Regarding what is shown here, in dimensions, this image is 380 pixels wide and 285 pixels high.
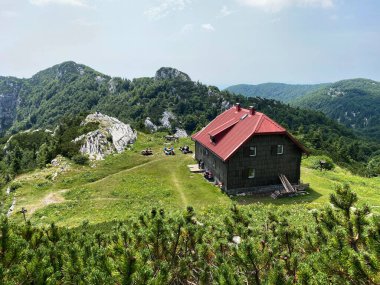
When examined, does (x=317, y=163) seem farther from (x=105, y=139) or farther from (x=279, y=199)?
(x=105, y=139)

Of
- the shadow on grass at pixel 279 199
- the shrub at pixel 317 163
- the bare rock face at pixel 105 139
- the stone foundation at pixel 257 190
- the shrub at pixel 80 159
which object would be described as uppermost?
the bare rock face at pixel 105 139

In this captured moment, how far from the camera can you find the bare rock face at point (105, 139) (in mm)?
53384

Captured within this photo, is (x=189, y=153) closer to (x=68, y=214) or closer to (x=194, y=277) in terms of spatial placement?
(x=68, y=214)

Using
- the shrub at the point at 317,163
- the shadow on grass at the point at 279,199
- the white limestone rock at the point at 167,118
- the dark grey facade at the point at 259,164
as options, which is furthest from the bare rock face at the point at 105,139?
the white limestone rock at the point at 167,118

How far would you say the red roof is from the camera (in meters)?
35.4

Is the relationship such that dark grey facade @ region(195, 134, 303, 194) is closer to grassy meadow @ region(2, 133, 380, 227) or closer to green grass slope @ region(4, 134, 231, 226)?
grassy meadow @ region(2, 133, 380, 227)

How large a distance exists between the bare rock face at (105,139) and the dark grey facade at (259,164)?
79.0 ft

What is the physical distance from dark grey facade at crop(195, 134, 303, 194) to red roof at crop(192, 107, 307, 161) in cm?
68

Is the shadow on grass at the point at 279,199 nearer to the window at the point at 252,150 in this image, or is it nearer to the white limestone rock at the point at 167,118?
the window at the point at 252,150

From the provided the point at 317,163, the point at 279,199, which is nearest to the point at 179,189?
the point at 279,199

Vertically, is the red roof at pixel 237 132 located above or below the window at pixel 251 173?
above

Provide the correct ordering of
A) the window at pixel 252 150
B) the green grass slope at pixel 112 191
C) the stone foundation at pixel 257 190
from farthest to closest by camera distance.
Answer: the window at pixel 252 150 < the stone foundation at pixel 257 190 < the green grass slope at pixel 112 191

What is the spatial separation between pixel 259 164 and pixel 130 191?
15.9 metres

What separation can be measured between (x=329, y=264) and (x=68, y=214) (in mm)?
30057
